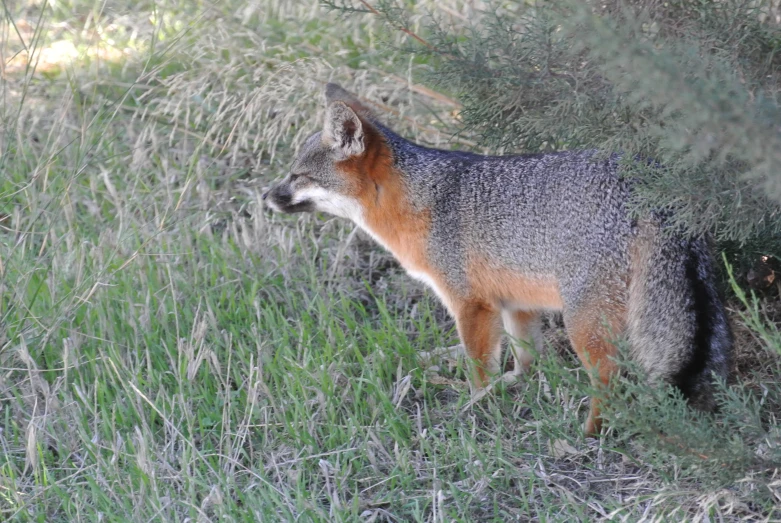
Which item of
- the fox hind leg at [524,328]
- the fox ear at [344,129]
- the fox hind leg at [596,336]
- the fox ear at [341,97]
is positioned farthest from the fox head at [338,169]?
the fox hind leg at [596,336]

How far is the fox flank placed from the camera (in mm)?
3701

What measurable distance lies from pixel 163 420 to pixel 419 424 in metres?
1.19

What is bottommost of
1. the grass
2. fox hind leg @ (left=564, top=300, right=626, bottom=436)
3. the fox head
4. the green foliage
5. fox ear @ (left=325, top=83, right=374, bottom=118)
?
the grass

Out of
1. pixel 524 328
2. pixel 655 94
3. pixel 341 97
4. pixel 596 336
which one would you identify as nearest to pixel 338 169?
pixel 341 97

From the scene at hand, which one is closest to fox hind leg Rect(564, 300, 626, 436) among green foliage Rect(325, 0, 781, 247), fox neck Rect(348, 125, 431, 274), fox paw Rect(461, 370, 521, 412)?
green foliage Rect(325, 0, 781, 247)

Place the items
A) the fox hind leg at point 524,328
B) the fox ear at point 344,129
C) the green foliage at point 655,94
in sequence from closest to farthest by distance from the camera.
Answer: the green foliage at point 655,94, the fox ear at point 344,129, the fox hind leg at point 524,328

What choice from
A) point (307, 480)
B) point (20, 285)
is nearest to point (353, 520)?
point (307, 480)

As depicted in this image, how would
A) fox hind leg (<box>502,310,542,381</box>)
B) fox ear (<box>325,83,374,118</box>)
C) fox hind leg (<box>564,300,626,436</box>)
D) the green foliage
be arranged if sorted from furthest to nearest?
1. fox ear (<box>325,83,374,118</box>)
2. fox hind leg (<box>502,310,542,381</box>)
3. fox hind leg (<box>564,300,626,436</box>)
4. the green foliage

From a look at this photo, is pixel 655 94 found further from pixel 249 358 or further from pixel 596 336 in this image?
pixel 249 358

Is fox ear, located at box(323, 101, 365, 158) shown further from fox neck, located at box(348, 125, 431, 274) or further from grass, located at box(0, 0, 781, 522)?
grass, located at box(0, 0, 781, 522)

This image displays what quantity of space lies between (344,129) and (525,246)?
1.14m

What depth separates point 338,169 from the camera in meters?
4.78

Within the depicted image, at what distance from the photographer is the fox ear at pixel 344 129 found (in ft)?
15.2

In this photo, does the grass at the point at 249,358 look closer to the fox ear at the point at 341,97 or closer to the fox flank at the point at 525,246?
the fox flank at the point at 525,246
